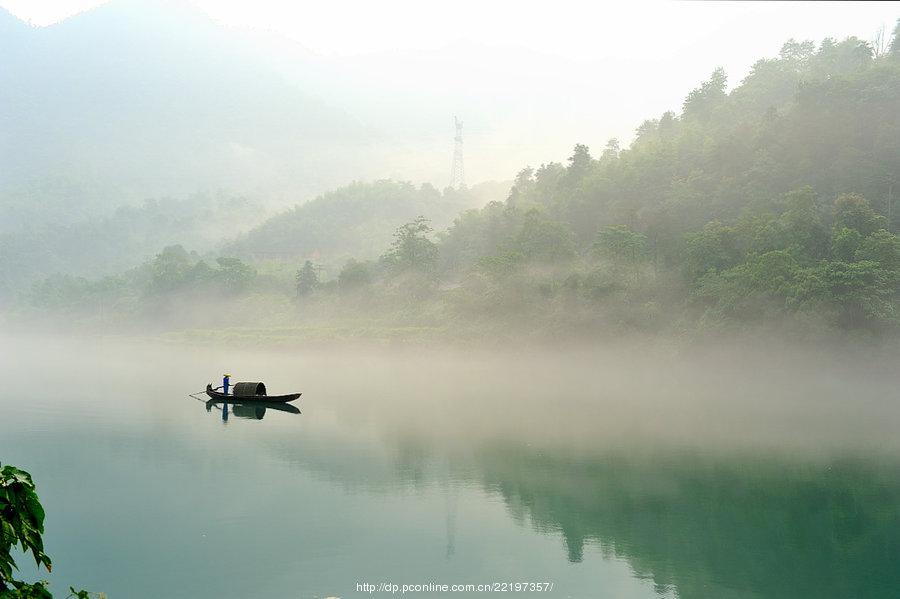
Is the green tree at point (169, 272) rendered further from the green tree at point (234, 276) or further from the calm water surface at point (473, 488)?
the calm water surface at point (473, 488)

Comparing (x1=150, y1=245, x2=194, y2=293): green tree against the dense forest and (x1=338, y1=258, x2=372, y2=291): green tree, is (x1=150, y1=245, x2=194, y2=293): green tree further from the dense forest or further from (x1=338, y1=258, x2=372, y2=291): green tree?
(x1=338, y1=258, x2=372, y2=291): green tree

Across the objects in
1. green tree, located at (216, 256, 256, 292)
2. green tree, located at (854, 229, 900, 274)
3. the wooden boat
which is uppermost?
green tree, located at (216, 256, 256, 292)

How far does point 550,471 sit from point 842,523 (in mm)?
7839

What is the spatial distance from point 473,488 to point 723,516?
21.4 ft

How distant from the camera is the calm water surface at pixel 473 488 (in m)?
13.7

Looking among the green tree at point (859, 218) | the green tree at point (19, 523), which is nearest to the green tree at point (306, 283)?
the green tree at point (859, 218)

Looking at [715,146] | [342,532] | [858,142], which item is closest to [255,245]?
[715,146]

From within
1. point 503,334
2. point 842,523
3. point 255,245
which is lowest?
point 842,523

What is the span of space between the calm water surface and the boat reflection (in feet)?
1.52

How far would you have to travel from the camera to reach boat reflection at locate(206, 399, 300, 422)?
32.9m

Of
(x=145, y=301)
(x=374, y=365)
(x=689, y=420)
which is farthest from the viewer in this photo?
(x=145, y=301)

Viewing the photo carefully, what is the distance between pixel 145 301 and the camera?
3939 inches

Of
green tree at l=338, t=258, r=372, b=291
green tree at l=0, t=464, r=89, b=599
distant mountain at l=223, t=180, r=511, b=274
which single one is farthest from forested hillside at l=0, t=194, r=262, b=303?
green tree at l=0, t=464, r=89, b=599

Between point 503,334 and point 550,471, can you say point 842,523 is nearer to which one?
point 550,471
